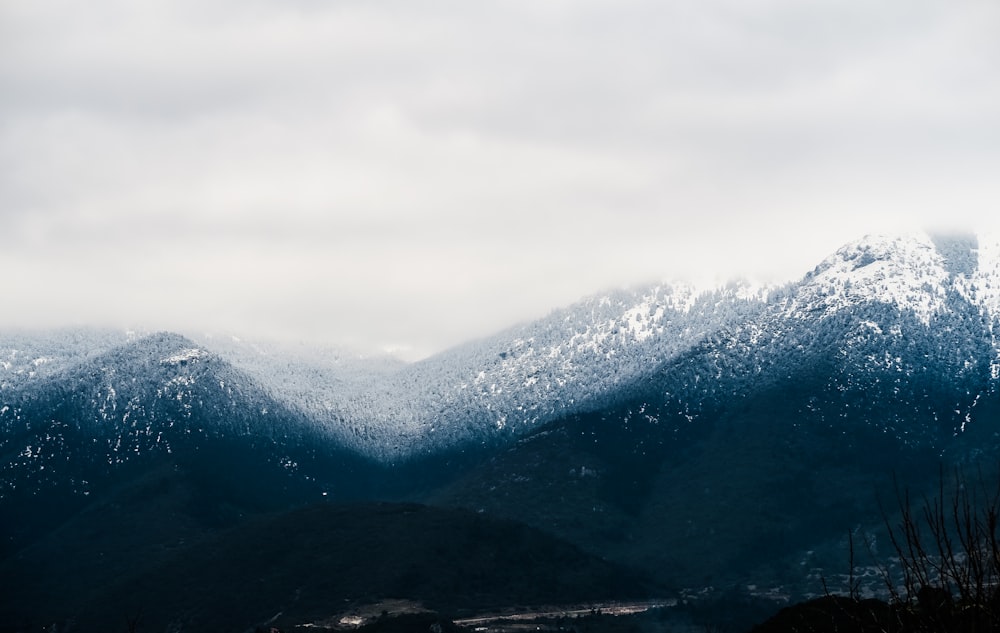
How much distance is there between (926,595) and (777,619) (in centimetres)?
9486

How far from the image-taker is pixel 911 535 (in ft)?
110

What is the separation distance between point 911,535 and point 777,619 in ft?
315

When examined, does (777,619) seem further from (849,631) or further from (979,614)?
(979,614)

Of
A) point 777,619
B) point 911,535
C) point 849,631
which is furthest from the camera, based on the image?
point 777,619

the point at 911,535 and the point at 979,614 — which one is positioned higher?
the point at 911,535

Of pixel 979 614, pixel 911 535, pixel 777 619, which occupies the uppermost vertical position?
pixel 911 535

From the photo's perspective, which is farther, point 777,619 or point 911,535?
point 777,619

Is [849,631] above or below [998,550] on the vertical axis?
below

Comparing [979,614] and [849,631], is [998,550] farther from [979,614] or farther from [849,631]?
[849,631]

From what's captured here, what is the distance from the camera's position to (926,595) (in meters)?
34.2

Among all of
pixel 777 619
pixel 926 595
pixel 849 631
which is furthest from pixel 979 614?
pixel 777 619

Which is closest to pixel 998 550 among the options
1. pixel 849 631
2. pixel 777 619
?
pixel 849 631

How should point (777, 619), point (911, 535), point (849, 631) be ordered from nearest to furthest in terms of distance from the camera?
point (911, 535)
point (849, 631)
point (777, 619)

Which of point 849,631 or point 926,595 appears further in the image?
point 849,631
